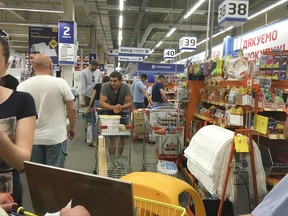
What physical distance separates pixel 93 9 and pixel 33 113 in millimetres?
13739

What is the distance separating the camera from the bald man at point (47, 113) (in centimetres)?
352

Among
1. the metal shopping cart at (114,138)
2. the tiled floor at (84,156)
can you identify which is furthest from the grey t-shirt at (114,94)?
the tiled floor at (84,156)

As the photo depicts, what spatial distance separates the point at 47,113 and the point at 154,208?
230 centimetres

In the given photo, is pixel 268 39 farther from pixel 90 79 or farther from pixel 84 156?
pixel 84 156

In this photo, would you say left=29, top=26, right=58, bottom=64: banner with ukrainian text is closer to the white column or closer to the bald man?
the white column

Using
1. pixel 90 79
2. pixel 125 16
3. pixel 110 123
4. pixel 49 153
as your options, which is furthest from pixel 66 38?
pixel 125 16

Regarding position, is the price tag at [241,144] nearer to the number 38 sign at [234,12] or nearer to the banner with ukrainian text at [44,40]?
the number 38 sign at [234,12]

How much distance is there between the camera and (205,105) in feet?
18.3

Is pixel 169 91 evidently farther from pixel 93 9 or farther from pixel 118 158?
pixel 118 158

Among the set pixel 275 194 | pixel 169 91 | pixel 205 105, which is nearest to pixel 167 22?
pixel 169 91

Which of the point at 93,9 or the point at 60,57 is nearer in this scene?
the point at 60,57

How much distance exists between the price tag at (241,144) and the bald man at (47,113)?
194 cm

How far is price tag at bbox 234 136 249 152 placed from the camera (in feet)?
9.51

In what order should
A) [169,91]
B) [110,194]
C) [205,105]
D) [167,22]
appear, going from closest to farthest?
[110,194]
[205,105]
[169,91]
[167,22]
